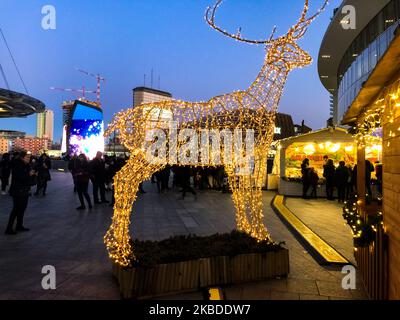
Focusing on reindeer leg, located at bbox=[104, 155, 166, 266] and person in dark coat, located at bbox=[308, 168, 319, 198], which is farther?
person in dark coat, located at bbox=[308, 168, 319, 198]

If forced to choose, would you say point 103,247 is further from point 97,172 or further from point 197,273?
point 97,172

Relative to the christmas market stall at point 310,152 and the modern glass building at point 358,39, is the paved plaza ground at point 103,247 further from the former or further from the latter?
the modern glass building at point 358,39

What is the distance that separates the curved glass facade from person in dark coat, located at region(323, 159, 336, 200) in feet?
19.2

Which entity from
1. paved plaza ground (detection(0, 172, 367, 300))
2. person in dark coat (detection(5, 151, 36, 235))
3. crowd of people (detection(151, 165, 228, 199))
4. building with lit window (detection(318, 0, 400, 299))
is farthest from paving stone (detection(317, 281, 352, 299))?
crowd of people (detection(151, 165, 228, 199))

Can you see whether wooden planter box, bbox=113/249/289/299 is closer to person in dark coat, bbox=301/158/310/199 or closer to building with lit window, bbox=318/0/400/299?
building with lit window, bbox=318/0/400/299

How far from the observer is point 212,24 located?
458 centimetres

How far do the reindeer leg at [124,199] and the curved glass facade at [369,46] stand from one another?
15301mm

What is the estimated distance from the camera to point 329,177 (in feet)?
42.5

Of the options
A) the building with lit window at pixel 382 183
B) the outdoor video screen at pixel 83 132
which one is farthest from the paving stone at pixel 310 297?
the outdoor video screen at pixel 83 132

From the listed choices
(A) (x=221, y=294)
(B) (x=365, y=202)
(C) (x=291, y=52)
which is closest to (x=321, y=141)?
(B) (x=365, y=202)

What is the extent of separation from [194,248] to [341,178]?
946 centimetres

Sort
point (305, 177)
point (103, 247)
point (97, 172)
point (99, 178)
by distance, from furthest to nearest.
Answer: point (305, 177)
point (99, 178)
point (97, 172)
point (103, 247)

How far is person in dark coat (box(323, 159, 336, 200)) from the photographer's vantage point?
1279cm

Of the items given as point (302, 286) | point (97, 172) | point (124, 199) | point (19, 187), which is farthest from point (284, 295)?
point (97, 172)
